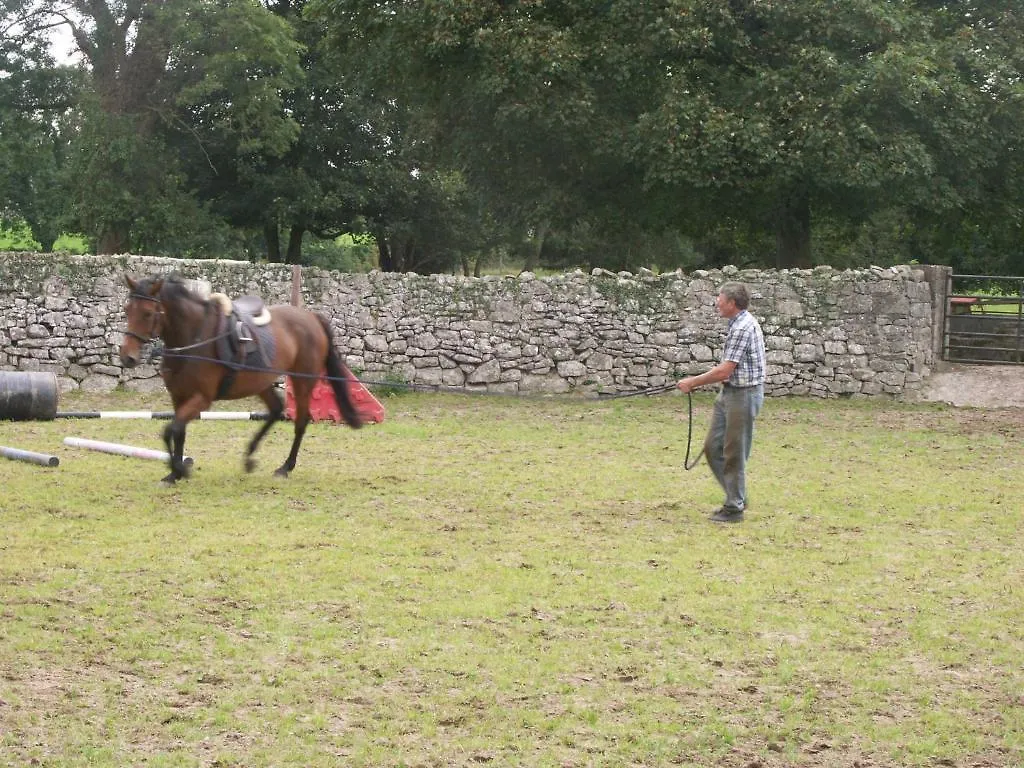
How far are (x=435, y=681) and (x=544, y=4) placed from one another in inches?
712

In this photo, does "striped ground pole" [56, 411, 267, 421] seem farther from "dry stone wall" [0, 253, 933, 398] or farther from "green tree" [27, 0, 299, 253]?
"green tree" [27, 0, 299, 253]

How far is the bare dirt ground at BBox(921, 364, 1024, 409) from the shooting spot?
61.5 ft

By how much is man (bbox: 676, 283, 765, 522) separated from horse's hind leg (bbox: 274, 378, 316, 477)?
3667 millimetres

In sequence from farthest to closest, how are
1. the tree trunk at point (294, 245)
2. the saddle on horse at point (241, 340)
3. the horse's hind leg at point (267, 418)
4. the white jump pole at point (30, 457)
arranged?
the tree trunk at point (294, 245), the white jump pole at point (30, 457), the horse's hind leg at point (267, 418), the saddle on horse at point (241, 340)

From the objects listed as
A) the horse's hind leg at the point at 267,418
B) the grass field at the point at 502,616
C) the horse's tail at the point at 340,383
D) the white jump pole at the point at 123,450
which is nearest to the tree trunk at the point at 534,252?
the white jump pole at the point at 123,450

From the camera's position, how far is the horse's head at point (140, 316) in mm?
9914

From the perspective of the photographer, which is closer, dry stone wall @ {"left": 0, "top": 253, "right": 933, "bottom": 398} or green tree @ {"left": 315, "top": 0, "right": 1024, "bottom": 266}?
dry stone wall @ {"left": 0, "top": 253, "right": 933, "bottom": 398}

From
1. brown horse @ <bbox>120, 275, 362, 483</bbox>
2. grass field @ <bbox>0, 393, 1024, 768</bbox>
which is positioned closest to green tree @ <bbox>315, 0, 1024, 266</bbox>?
grass field @ <bbox>0, 393, 1024, 768</bbox>

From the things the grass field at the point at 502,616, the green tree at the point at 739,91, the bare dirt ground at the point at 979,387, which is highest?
the green tree at the point at 739,91

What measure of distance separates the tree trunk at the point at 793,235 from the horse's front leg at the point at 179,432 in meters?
16.8

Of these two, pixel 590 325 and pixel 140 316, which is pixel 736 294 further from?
pixel 590 325

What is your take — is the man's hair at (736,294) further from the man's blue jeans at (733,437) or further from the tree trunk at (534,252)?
the tree trunk at (534,252)

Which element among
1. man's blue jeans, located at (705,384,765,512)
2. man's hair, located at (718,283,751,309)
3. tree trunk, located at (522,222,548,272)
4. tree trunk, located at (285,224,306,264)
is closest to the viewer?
man's hair, located at (718,283,751,309)

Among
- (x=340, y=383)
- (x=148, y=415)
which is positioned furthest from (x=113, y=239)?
(x=340, y=383)
